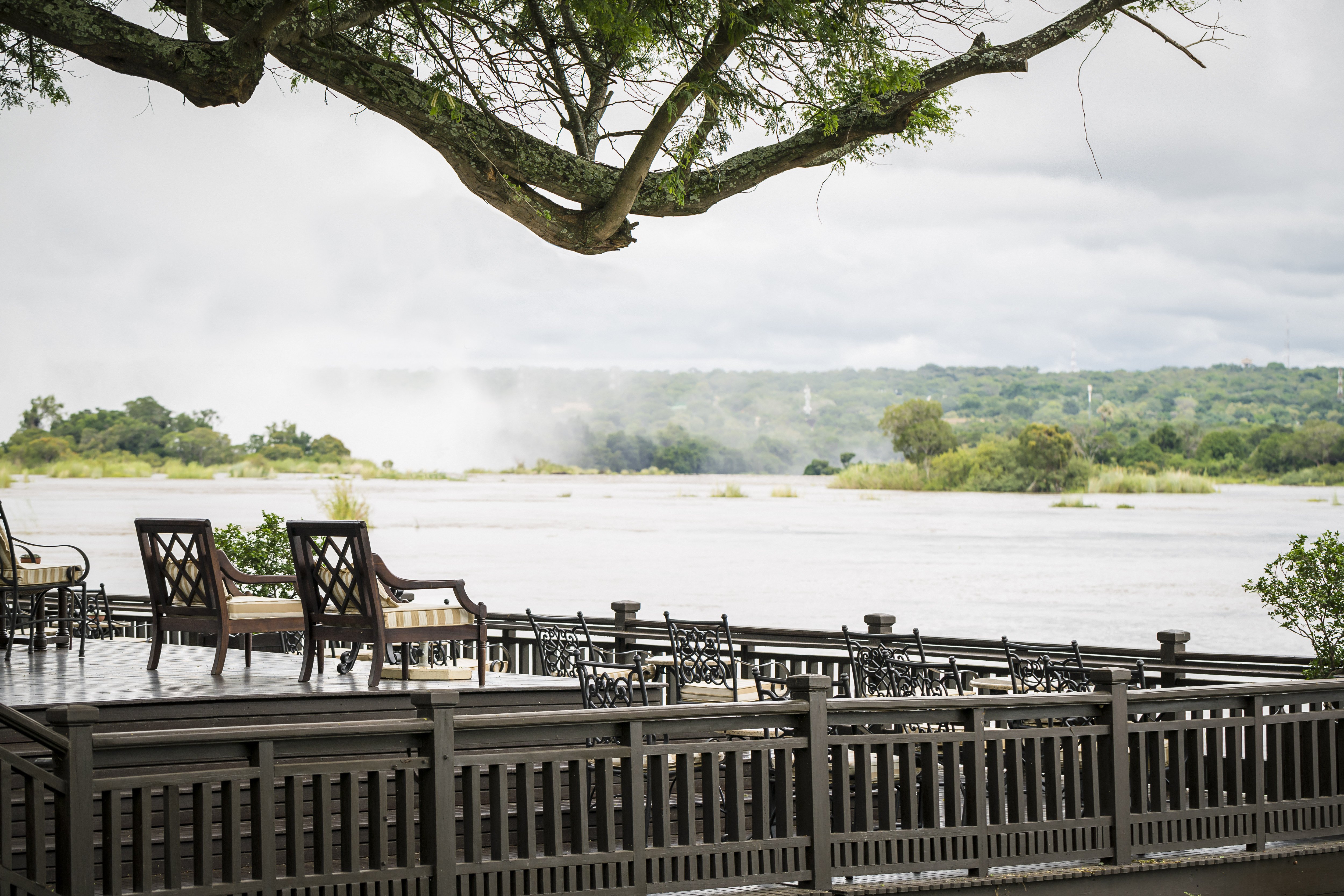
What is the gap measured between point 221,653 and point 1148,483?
53093 mm

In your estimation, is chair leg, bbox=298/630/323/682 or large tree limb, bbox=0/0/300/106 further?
chair leg, bbox=298/630/323/682

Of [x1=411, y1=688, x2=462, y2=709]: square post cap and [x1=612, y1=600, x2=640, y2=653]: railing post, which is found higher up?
[x1=411, y1=688, x2=462, y2=709]: square post cap

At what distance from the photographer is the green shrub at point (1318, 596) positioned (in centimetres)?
734

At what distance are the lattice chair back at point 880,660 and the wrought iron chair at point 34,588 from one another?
16.1ft

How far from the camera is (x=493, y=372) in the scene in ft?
191

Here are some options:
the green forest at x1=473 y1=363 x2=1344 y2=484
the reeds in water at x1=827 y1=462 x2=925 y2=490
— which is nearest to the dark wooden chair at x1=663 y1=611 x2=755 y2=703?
the green forest at x1=473 y1=363 x2=1344 y2=484

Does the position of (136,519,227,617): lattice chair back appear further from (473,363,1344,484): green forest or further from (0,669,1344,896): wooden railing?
(473,363,1344,484): green forest

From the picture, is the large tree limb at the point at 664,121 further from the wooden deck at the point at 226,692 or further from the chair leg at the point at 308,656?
the chair leg at the point at 308,656

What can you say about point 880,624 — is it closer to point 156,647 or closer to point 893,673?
point 893,673

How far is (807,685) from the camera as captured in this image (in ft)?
14.5

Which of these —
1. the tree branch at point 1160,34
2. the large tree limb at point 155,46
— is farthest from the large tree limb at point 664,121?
the tree branch at point 1160,34

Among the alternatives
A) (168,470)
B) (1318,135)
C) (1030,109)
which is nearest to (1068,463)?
(1030,109)

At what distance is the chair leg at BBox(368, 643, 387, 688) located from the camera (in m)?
6.41

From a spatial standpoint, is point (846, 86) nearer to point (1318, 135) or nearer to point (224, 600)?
point (224, 600)
